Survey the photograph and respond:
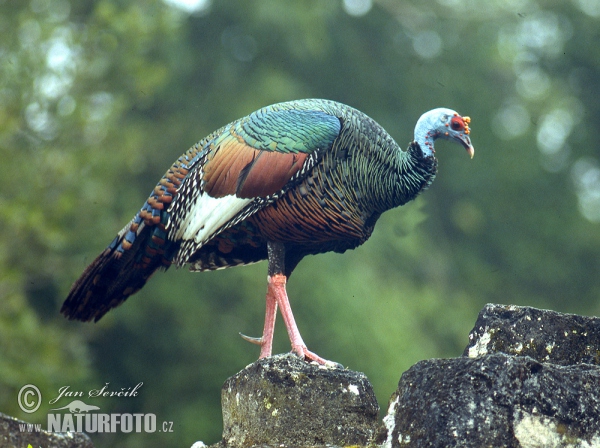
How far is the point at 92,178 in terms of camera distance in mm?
16484

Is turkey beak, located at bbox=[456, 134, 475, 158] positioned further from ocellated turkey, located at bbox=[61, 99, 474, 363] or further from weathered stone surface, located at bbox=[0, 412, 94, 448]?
weathered stone surface, located at bbox=[0, 412, 94, 448]

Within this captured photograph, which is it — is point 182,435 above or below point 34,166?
below

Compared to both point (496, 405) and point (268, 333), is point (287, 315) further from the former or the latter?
point (496, 405)

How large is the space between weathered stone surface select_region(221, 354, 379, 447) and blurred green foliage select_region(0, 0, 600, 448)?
640 centimetres

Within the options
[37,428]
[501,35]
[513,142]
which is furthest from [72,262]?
[501,35]

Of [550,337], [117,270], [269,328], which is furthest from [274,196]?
[550,337]

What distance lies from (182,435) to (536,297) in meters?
9.27

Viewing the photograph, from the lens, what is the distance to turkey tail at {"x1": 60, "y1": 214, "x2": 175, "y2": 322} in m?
7.09

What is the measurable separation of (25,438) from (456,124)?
3.38 metres

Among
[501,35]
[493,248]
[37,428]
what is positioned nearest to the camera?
[37,428]

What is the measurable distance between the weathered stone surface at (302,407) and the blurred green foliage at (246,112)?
6.40 m

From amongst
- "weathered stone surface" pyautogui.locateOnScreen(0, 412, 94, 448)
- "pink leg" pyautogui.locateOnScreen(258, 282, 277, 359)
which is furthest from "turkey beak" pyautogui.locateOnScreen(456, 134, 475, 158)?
"weathered stone surface" pyautogui.locateOnScreen(0, 412, 94, 448)

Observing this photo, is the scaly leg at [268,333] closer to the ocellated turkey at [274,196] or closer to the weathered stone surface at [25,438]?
the ocellated turkey at [274,196]

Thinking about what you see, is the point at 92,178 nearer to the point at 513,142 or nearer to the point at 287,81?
the point at 287,81
